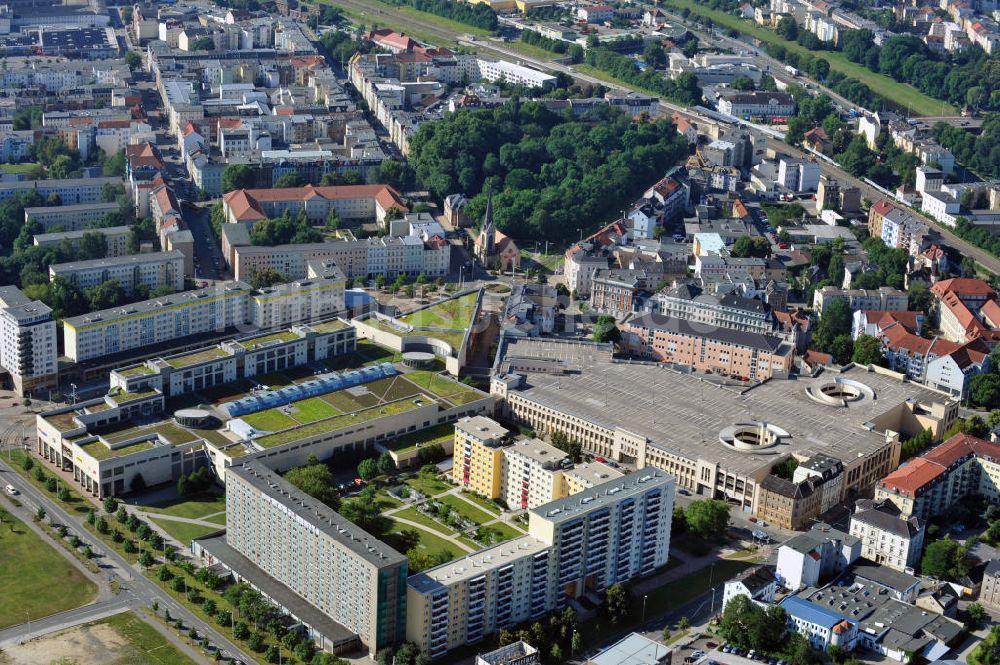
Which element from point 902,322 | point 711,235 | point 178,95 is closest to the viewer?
point 902,322

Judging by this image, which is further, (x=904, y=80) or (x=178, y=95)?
(x=904, y=80)

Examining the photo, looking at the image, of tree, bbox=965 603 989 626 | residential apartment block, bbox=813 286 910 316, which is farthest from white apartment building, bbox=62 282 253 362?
tree, bbox=965 603 989 626

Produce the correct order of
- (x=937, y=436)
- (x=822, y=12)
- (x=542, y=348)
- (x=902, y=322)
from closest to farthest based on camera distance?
(x=937, y=436) < (x=542, y=348) < (x=902, y=322) < (x=822, y=12)

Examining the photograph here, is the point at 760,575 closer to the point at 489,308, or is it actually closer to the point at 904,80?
the point at 489,308

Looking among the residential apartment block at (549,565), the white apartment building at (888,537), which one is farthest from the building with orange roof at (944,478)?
the residential apartment block at (549,565)

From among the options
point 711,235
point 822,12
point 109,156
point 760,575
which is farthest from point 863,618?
point 822,12

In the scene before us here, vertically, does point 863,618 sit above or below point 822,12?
below

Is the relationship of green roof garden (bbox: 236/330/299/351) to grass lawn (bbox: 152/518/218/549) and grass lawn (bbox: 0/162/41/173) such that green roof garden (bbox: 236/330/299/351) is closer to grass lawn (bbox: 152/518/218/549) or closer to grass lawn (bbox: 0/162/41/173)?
grass lawn (bbox: 152/518/218/549)
